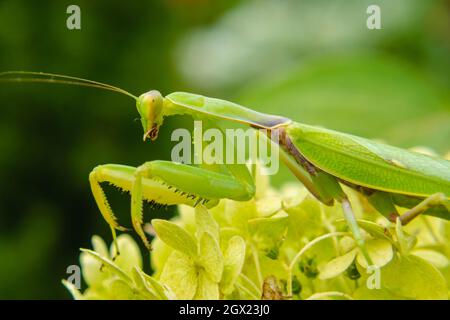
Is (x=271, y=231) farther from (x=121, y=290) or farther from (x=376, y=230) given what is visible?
(x=121, y=290)

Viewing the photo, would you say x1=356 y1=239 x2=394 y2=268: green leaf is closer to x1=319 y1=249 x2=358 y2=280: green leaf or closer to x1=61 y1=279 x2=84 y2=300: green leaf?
x1=319 y1=249 x2=358 y2=280: green leaf

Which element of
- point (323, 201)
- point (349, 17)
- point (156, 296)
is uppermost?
point (349, 17)

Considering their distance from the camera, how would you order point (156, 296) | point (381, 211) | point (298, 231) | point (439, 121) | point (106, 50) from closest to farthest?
point (156, 296) → point (298, 231) → point (381, 211) → point (439, 121) → point (106, 50)

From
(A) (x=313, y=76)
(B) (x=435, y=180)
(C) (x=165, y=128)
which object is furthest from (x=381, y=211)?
(C) (x=165, y=128)

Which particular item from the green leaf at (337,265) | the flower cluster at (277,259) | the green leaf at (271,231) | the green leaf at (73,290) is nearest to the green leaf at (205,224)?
the flower cluster at (277,259)

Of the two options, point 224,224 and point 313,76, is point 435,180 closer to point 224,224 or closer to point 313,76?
point 224,224

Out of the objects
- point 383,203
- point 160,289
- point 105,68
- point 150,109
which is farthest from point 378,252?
point 105,68

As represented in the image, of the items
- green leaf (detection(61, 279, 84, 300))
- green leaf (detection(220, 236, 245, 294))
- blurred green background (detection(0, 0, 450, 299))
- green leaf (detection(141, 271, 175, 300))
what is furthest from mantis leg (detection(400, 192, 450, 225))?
blurred green background (detection(0, 0, 450, 299))

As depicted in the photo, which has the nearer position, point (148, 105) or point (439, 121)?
point (148, 105)
